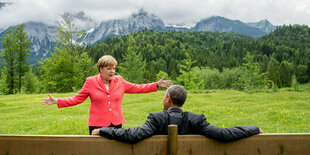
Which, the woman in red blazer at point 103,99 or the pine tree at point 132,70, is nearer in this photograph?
the woman in red blazer at point 103,99

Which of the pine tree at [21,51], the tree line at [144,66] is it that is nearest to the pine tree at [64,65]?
the tree line at [144,66]

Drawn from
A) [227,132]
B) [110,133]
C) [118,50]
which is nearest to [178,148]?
[227,132]

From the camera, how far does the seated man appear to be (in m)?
2.78

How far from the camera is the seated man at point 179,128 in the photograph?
278cm

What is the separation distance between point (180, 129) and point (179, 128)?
20 millimetres

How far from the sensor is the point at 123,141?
280 cm

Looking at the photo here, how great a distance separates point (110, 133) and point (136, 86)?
2316mm

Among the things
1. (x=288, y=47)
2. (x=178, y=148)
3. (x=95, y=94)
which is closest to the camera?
(x=178, y=148)

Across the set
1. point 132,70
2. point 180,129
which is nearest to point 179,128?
point 180,129

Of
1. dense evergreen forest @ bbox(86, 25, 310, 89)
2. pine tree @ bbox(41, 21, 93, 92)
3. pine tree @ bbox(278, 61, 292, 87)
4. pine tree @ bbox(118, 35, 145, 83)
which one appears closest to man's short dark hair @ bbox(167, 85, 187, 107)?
pine tree @ bbox(41, 21, 93, 92)

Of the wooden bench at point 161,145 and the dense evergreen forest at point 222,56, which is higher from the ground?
the dense evergreen forest at point 222,56

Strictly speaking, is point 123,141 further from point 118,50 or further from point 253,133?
point 118,50

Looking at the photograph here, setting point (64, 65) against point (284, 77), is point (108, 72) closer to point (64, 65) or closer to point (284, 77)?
point (64, 65)

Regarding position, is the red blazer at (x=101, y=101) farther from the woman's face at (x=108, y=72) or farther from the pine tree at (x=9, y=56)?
the pine tree at (x=9, y=56)
